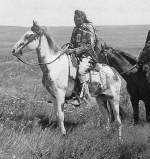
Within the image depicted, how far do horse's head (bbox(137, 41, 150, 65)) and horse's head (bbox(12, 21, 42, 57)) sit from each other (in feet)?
8.31

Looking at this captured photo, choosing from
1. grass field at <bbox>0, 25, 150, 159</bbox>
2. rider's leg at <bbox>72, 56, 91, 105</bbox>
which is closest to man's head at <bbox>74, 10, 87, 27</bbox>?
grass field at <bbox>0, 25, 150, 159</bbox>

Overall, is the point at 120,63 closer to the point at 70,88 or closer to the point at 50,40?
the point at 70,88

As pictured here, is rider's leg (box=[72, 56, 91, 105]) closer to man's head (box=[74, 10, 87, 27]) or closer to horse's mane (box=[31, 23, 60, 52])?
horse's mane (box=[31, 23, 60, 52])

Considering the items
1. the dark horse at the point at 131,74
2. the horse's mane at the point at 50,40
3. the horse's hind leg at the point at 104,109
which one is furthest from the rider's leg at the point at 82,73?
the dark horse at the point at 131,74

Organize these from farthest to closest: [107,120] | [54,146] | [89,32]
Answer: [107,120] → [89,32] → [54,146]

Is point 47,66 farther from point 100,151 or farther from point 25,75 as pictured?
point 25,75

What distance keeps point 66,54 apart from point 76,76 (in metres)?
0.53

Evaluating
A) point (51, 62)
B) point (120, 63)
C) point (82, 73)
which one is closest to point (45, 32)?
point (51, 62)

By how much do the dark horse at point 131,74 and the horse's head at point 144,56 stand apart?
22cm

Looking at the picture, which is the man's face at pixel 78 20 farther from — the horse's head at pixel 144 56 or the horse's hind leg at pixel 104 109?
the horse's hind leg at pixel 104 109

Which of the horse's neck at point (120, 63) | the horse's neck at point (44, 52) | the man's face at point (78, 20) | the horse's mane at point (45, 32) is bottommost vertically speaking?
the horse's neck at point (120, 63)

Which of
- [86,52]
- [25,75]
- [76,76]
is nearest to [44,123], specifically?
[76,76]

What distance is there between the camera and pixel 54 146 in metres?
6.11

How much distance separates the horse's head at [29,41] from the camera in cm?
696
